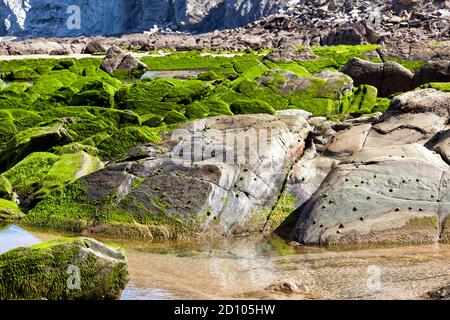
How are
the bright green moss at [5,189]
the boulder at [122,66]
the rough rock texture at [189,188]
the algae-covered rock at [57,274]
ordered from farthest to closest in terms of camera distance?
the boulder at [122,66] < the bright green moss at [5,189] < the rough rock texture at [189,188] < the algae-covered rock at [57,274]

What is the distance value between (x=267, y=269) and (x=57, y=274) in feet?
12.8

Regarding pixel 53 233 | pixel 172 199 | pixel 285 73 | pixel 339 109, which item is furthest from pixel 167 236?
pixel 285 73

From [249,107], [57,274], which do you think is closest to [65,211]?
[57,274]

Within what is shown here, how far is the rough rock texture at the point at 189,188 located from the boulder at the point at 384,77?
15.1 meters

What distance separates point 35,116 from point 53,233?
1187cm

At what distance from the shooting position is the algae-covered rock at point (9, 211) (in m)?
17.0

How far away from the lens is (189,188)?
1614 centimetres

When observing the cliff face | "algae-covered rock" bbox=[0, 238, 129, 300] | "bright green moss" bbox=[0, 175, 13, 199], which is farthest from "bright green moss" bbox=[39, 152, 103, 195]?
the cliff face

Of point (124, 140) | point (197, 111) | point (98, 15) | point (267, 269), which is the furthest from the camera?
point (98, 15)

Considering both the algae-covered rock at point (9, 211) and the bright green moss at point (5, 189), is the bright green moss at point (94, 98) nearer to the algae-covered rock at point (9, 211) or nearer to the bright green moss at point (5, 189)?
the bright green moss at point (5, 189)

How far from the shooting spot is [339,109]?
26.7 m

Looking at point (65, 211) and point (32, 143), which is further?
point (32, 143)

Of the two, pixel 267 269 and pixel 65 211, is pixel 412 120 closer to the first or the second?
pixel 267 269

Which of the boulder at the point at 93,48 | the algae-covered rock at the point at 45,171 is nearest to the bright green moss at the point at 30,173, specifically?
the algae-covered rock at the point at 45,171
